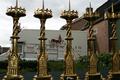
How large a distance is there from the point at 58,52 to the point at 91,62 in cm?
2958

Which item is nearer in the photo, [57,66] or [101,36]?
[57,66]

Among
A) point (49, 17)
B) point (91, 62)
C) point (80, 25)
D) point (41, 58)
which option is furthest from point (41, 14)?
point (80, 25)

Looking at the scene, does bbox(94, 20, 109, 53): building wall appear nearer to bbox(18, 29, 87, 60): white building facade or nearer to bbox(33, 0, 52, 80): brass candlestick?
bbox(18, 29, 87, 60): white building facade

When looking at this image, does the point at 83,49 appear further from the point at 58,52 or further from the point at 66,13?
the point at 66,13

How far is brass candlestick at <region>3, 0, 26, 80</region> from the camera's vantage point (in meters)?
7.04

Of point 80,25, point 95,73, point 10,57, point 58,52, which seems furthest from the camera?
point 80,25

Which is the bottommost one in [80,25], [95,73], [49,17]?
[95,73]

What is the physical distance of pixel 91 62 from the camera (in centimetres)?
778

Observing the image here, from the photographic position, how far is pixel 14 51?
7.14m

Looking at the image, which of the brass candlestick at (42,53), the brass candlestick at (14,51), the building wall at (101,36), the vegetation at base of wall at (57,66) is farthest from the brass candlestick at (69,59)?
the building wall at (101,36)

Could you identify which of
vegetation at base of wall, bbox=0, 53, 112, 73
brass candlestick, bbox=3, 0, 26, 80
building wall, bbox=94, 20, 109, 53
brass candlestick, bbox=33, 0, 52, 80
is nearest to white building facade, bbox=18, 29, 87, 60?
building wall, bbox=94, 20, 109, 53

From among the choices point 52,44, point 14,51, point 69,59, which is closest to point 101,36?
point 52,44

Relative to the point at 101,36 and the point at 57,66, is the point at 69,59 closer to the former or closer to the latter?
the point at 57,66

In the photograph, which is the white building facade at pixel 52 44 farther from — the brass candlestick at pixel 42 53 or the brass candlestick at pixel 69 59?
the brass candlestick at pixel 42 53
